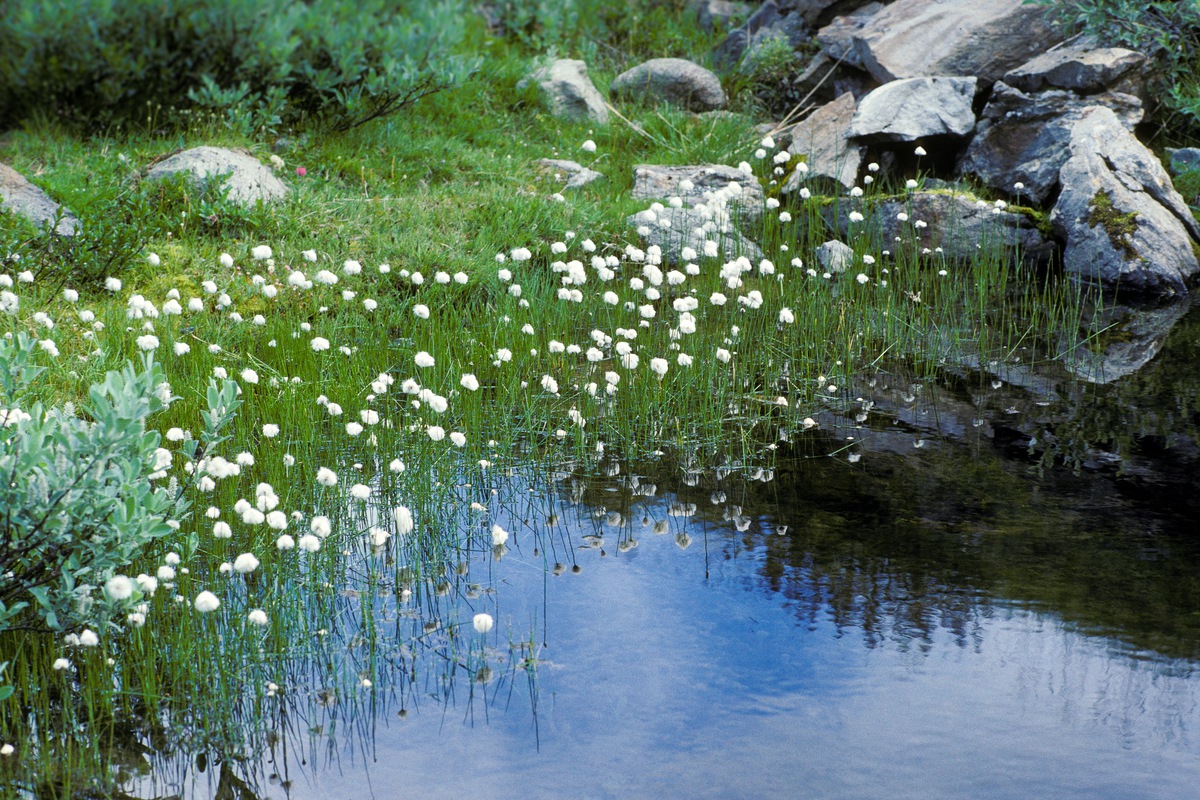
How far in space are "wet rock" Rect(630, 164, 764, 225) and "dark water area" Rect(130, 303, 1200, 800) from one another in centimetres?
402

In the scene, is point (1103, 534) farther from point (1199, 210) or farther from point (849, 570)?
point (1199, 210)

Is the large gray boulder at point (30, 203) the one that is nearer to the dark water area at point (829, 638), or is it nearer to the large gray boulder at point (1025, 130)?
the dark water area at point (829, 638)

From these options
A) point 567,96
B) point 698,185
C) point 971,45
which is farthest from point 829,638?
point 567,96

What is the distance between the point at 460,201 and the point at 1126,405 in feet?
18.4

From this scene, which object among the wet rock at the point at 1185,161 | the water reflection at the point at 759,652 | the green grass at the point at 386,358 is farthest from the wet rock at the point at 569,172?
the wet rock at the point at 1185,161

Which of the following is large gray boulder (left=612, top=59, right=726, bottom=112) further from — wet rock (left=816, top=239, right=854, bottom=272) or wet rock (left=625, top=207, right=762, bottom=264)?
wet rock (left=816, top=239, right=854, bottom=272)

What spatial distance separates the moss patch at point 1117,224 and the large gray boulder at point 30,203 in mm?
7978

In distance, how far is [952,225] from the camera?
30.1 feet

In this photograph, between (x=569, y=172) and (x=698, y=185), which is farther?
(x=569, y=172)

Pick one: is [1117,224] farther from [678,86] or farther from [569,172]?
[678,86]

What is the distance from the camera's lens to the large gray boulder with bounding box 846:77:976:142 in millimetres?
10070

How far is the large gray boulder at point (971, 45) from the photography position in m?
11.1

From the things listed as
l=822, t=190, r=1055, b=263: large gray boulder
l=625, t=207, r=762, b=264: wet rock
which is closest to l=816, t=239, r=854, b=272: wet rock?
l=822, t=190, r=1055, b=263: large gray boulder

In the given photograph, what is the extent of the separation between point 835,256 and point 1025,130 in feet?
9.42
